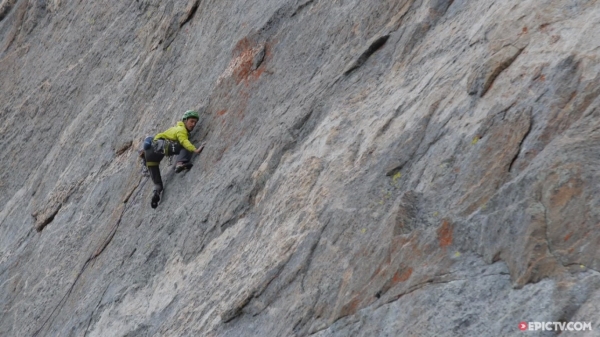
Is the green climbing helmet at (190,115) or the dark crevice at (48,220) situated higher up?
the green climbing helmet at (190,115)

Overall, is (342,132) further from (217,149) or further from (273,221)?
(217,149)

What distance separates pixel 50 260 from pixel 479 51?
36.9 feet

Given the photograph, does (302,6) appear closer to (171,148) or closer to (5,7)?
(171,148)

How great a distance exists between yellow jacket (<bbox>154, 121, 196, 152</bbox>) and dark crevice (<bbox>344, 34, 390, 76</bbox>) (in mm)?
3783

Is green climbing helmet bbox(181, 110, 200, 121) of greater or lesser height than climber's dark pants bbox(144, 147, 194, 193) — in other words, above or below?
above

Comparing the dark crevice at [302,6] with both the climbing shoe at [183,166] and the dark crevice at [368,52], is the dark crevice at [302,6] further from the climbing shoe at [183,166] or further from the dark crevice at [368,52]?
the climbing shoe at [183,166]

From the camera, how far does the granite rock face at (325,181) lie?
1015cm

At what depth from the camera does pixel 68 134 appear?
22688 millimetres

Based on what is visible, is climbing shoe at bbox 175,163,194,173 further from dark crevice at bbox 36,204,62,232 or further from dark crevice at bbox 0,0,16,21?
dark crevice at bbox 0,0,16,21

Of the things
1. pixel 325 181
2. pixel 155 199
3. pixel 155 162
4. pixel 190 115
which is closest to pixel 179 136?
pixel 190 115

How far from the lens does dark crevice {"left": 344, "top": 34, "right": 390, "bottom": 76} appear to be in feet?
49.0

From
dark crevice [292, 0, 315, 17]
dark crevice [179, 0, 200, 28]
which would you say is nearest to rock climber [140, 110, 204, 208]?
dark crevice [292, 0, 315, 17]

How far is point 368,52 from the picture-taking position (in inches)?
591

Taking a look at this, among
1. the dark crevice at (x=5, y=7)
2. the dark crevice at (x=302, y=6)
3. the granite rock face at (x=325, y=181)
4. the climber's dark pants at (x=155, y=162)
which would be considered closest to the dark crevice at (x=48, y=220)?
the granite rock face at (x=325, y=181)
